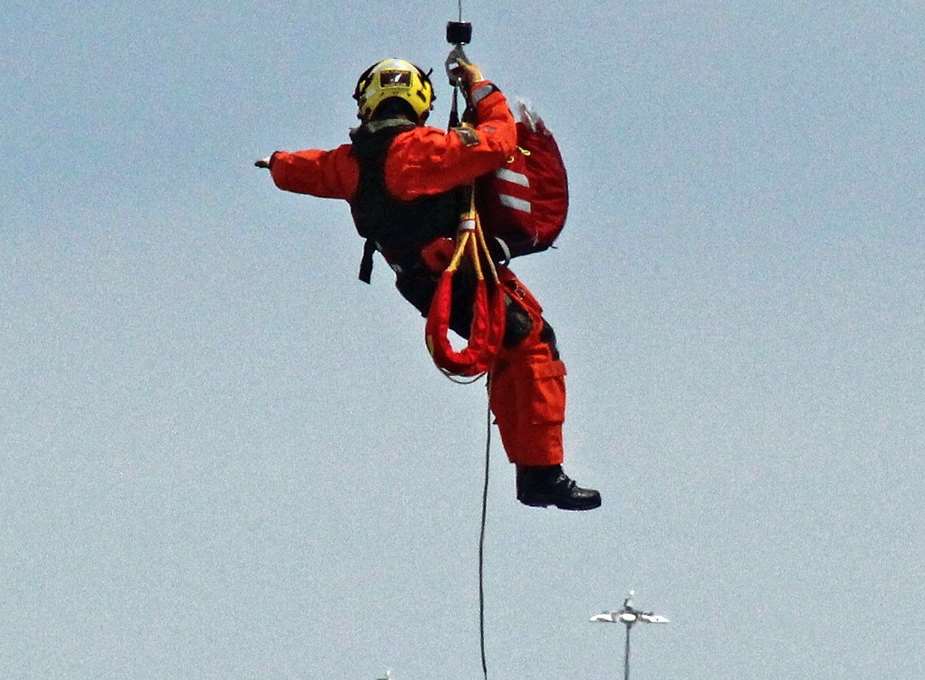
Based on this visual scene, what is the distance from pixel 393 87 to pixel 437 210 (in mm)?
1083

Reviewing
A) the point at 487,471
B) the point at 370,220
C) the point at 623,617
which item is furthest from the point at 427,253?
the point at 623,617

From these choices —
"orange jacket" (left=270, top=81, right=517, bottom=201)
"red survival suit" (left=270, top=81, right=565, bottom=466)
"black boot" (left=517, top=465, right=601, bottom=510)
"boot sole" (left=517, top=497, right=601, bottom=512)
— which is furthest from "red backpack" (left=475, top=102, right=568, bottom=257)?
"boot sole" (left=517, top=497, right=601, bottom=512)

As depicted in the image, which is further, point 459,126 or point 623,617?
point 623,617

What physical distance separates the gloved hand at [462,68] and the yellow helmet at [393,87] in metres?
0.27

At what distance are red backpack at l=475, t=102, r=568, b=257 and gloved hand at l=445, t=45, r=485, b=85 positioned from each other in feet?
1.52

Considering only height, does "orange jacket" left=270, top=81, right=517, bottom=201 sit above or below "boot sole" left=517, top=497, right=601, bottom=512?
above

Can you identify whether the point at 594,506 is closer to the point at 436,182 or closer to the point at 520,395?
the point at 520,395

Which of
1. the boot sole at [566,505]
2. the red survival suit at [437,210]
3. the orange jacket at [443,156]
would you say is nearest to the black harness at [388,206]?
the red survival suit at [437,210]

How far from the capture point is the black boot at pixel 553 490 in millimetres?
22797

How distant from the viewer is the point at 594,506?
22922 millimetres

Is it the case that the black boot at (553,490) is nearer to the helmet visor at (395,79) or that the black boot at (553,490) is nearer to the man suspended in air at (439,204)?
the man suspended in air at (439,204)

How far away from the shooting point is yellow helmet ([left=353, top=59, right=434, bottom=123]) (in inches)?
871

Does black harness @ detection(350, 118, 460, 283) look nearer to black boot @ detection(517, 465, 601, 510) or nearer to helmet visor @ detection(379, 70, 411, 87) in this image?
helmet visor @ detection(379, 70, 411, 87)

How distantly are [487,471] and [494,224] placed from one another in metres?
2.10
